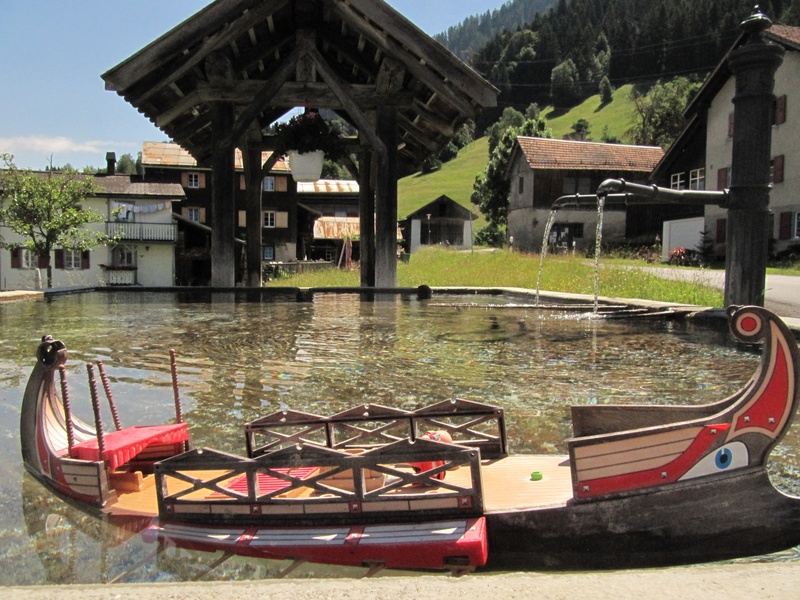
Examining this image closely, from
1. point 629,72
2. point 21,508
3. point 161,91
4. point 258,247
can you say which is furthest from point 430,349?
point 629,72

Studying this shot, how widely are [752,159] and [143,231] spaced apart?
47.1 m

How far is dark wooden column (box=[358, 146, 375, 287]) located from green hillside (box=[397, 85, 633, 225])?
8038 centimetres

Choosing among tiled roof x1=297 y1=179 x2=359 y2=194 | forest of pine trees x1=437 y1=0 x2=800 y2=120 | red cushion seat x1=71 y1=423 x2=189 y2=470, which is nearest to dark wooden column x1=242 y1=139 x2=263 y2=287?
red cushion seat x1=71 y1=423 x2=189 y2=470

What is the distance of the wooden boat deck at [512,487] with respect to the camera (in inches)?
120

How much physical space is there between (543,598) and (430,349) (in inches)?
211

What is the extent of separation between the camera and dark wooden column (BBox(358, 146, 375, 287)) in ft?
53.6

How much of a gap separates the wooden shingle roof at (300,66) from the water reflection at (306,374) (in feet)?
13.3

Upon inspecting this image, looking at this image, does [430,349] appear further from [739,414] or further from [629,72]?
[629,72]

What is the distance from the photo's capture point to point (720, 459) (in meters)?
2.85

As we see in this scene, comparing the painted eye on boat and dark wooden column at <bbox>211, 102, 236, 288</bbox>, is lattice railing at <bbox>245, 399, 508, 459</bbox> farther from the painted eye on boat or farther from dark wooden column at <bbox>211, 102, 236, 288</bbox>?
dark wooden column at <bbox>211, 102, 236, 288</bbox>

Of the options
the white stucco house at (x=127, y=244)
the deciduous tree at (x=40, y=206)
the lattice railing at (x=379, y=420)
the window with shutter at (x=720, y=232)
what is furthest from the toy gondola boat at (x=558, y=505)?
the white stucco house at (x=127, y=244)

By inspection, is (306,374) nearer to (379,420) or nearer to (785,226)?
(379,420)

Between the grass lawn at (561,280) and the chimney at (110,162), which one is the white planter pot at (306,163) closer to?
the grass lawn at (561,280)

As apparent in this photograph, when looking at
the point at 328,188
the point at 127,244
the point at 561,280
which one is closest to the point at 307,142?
the point at 561,280
